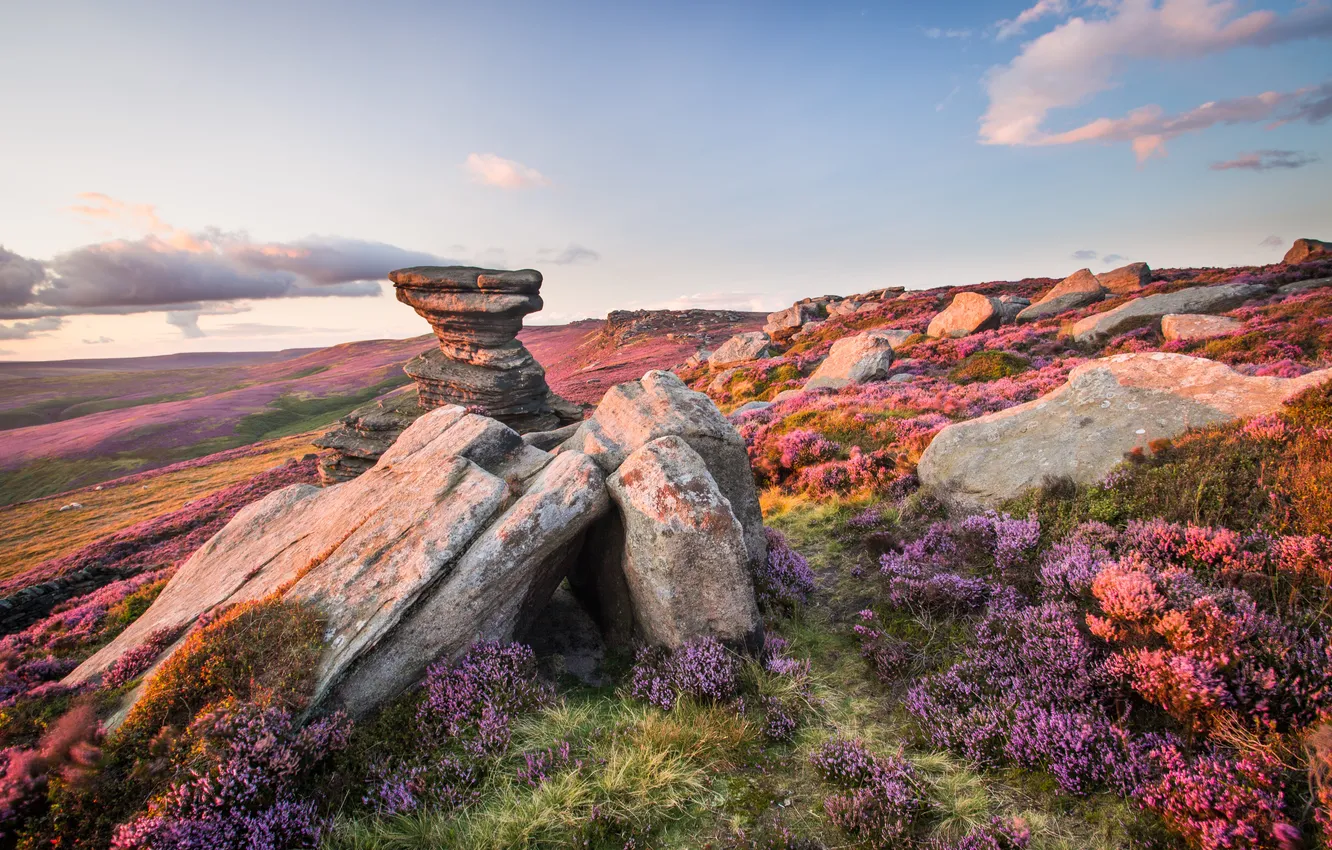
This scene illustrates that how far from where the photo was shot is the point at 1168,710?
4.62 m

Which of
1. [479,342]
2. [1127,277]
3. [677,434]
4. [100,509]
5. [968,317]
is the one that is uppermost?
[1127,277]

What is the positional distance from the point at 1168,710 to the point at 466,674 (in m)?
7.30

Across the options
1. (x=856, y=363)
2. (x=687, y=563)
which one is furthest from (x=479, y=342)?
(x=687, y=563)

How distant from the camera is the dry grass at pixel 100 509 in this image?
35188mm

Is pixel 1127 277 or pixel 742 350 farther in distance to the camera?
pixel 1127 277

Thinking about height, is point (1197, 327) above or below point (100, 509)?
above

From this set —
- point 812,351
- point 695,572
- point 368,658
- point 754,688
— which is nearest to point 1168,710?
point 754,688

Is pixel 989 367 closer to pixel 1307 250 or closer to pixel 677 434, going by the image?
pixel 677 434

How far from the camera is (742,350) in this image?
164 ft

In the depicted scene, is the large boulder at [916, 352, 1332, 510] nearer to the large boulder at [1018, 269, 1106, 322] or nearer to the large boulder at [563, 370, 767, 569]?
the large boulder at [563, 370, 767, 569]

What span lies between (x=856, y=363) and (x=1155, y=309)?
19.1m

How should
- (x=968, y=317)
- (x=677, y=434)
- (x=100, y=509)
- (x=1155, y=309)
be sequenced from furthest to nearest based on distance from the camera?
(x=100, y=509)
(x=968, y=317)
(x=1155, y=309)
(x=677, y=434)

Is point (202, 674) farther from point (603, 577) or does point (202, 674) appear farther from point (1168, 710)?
point (1168, 710)

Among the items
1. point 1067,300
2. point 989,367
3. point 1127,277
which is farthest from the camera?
point 1127,277
